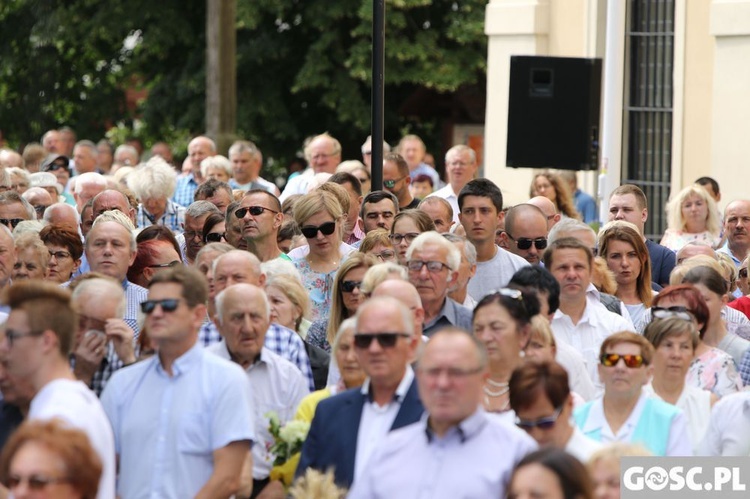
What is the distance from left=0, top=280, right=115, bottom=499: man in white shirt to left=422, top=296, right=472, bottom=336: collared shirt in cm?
270

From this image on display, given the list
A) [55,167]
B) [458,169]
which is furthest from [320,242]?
[55,167]

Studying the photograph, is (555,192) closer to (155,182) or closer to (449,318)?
(155,182)

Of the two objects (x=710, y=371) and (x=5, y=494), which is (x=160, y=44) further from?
(x=5, y=494)

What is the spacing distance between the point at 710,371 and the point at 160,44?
2002 centimetres

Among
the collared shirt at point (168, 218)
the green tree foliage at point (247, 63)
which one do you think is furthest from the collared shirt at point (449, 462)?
the green tree foliage at point (247, 63)

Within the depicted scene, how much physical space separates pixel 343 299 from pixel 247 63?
18.3m

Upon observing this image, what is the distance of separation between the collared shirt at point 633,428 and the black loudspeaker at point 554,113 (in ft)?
29.3

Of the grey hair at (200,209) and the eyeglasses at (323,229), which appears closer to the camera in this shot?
the eyeglasses at (323,229)

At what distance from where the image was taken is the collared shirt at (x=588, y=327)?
939 centimetres

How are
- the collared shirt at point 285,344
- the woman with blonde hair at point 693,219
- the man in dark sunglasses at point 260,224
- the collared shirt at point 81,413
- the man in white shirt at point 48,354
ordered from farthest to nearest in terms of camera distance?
the woman with blonde hair at point 693,219 < the man in dark sunglasses at point 260,224 < the collared shirt at point 285,344 < the man in white shirt at point 48,354 < the collared shirt at point 81,413

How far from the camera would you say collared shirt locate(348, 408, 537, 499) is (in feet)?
19.6

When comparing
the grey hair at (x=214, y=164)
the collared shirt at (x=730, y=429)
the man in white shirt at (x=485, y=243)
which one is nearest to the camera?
the collared shirt at (x=730, y=429)

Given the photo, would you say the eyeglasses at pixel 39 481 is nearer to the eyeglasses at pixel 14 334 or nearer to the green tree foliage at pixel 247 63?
the eyeglasses at pixel 14 334

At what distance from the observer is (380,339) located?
6.71m
